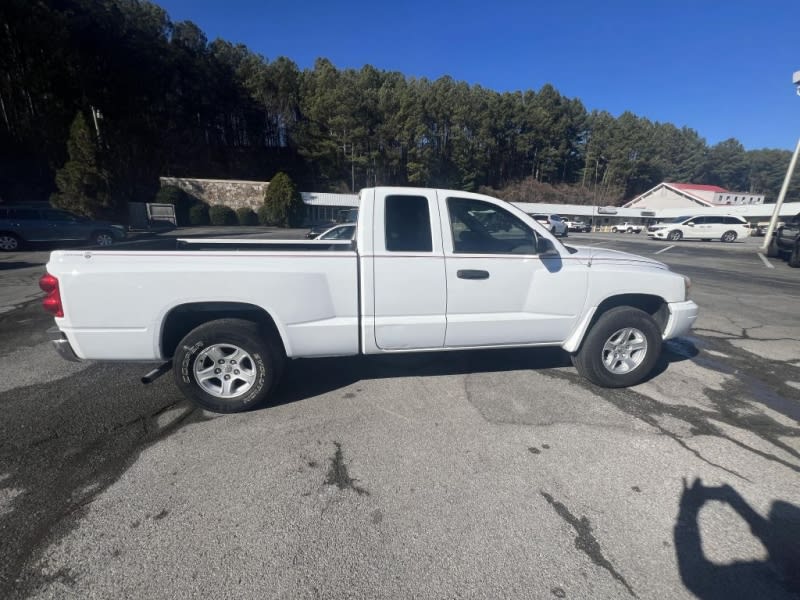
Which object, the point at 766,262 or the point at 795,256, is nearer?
the point at 795,256

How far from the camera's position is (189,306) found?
2.96 meters

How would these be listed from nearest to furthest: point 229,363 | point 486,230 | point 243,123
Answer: point 229,363 < point 486,230 < point 243,123

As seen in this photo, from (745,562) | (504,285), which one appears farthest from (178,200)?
(745,562)

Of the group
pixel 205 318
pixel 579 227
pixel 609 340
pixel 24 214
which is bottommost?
pixel 579 227

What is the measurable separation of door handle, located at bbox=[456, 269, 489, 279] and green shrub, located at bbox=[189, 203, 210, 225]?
34.4 meters

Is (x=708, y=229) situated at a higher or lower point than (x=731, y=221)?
lower

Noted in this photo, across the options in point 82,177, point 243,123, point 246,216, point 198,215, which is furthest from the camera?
point 243,123

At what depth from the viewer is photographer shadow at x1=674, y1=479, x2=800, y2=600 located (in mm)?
1685

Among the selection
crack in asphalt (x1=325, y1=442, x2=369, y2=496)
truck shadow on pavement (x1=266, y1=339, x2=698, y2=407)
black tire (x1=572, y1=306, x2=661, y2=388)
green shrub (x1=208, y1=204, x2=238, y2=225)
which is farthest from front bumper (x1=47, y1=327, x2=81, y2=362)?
green shrub (x1=208, y1=204, x2=238, y2=225)

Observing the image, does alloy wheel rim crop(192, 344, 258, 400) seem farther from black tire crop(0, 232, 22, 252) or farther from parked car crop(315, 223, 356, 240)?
black tire crop(0, 232, 22, 252)

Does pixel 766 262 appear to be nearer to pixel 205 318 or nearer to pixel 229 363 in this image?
pixel 229 363

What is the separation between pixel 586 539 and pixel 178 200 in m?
37.1

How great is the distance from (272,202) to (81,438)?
32.6 meters

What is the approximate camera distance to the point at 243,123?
2159 inches
